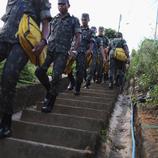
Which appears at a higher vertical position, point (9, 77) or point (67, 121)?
point (9, 77)

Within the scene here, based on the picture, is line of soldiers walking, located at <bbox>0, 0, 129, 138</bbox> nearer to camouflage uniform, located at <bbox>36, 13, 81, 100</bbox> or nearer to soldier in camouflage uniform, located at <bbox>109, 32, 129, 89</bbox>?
camouflage uniform, located at <bbox>36, 13, 81, 100</bbox>

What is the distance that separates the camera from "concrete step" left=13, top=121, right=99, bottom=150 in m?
4.69

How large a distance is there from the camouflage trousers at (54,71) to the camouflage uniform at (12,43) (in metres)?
1.38

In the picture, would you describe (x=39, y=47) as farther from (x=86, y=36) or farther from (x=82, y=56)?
(x=86, y=36)

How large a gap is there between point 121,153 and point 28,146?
193cm

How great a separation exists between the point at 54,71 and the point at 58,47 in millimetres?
400

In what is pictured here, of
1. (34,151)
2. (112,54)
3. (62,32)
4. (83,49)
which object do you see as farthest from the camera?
(112,54)

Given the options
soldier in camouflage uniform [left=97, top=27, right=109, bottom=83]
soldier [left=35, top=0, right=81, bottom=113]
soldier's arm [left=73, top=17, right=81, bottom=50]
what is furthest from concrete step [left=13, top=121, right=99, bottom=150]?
soldier in camouflage uniform [left=97, top=27, right=109, bottom=83]

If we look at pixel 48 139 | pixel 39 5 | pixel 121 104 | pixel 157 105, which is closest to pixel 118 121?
pixel 157 105

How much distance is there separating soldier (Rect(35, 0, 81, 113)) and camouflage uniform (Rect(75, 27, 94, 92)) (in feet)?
5.71

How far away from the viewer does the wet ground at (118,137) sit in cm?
553

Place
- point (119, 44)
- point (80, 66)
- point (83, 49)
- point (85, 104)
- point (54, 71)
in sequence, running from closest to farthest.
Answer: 1. point (54, 71)
2. point (85, 104)
3. point (80, 66)
4. point (83, 49)
5. point (119, 44)

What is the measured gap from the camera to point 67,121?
18.3 feet

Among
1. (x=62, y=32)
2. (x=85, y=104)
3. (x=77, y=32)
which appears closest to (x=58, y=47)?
(x=62, y=32)
